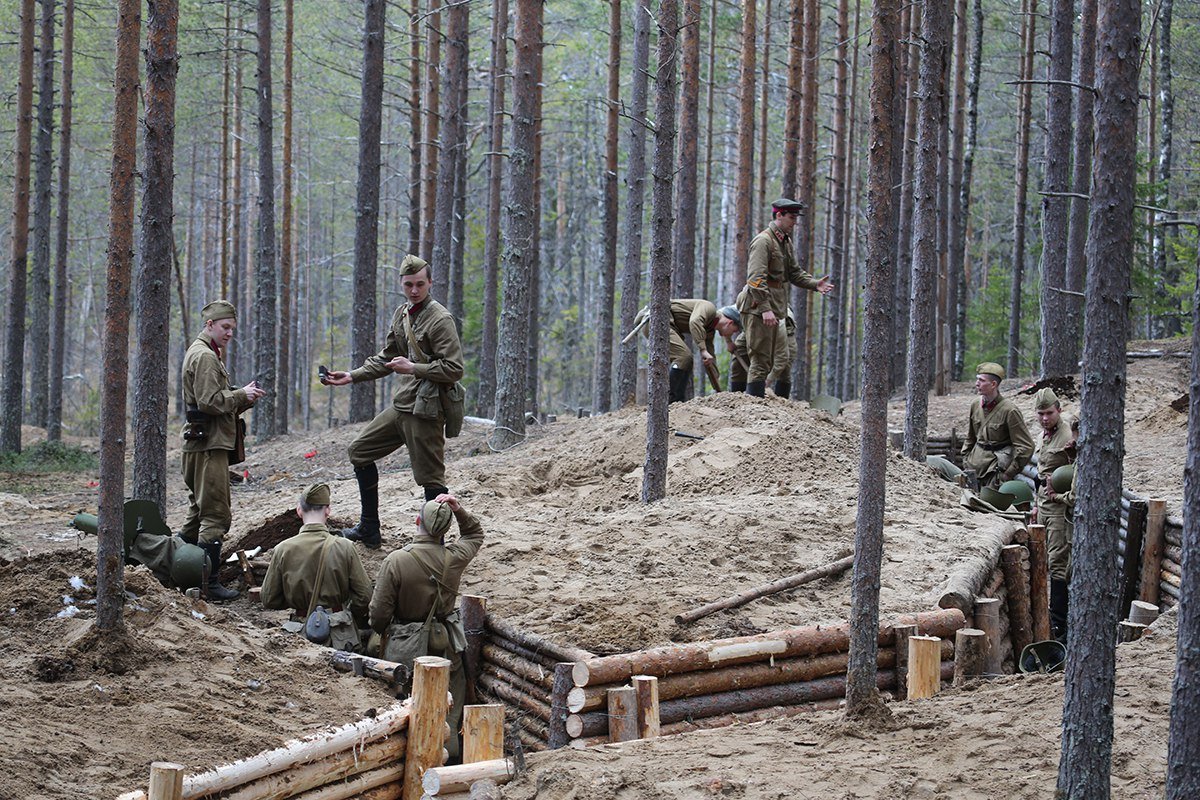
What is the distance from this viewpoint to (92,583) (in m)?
7.45

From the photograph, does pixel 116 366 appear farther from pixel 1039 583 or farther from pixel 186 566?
pixel 1039 583

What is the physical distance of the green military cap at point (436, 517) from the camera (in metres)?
7.99

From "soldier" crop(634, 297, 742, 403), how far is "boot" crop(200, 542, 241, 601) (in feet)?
20.4

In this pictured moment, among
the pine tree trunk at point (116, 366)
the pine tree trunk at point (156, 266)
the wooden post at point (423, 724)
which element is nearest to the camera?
the wooden post at point (423, 724)

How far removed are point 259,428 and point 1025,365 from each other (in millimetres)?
20979

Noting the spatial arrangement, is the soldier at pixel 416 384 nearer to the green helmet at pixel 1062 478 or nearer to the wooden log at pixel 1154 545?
the green helmet at pixel 1062 478

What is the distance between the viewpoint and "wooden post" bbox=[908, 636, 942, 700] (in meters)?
7.07

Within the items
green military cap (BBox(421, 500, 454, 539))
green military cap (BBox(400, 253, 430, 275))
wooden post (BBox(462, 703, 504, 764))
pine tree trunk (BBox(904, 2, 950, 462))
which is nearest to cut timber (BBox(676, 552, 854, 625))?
green military cap (BBox(421, 500, 454, 539))

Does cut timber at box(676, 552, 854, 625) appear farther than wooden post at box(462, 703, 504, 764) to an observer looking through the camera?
Yes

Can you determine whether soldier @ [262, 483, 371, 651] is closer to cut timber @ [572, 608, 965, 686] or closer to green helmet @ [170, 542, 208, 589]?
green helmet @ [170, 542, 208, 589]

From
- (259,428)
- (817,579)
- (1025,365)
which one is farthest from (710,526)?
(1025,365)

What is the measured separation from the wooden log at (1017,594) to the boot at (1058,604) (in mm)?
1746

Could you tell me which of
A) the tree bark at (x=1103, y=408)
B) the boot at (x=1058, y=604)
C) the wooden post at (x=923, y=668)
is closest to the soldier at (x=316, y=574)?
the wooden post at (x=923, y=668)

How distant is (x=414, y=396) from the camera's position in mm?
9469
